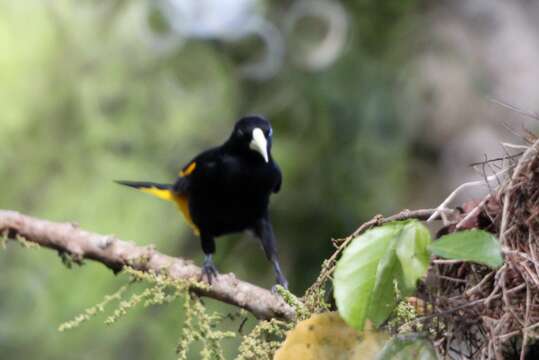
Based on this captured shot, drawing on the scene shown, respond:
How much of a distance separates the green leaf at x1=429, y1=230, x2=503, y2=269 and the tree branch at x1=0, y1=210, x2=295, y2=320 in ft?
2.91

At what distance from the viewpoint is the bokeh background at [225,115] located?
6.41 meters

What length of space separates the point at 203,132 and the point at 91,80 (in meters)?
1.05

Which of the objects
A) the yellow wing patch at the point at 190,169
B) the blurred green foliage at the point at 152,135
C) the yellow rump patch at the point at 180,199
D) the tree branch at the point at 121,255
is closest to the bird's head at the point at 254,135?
the yellow wing patch at the point at 190,169

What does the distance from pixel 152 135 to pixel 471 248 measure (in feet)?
19.3

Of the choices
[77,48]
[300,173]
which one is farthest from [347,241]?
[77,48]

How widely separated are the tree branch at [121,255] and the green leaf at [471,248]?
89 centimetres

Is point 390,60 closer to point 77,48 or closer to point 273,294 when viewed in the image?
point 77,48

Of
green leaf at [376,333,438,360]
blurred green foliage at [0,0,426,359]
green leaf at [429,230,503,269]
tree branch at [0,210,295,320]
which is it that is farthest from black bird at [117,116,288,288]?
green leaf at [429,230,503,269]

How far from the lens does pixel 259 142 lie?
383cm

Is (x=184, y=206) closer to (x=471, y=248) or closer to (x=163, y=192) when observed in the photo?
(x=163, y=192)

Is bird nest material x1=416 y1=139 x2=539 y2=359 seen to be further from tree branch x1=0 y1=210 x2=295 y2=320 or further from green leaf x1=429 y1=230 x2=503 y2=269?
tree branch x1=0 y1=210 x2=295 y2=320

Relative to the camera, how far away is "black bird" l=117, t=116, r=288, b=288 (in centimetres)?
396

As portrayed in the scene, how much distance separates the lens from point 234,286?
2424 mm

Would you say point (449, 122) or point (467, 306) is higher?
point (449, 122)
